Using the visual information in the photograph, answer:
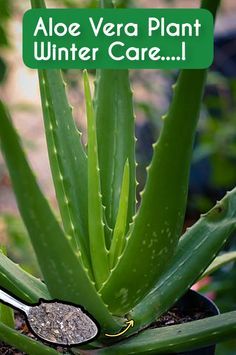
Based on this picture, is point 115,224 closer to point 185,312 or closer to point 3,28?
point 185,312

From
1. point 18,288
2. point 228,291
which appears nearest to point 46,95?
point 18,288

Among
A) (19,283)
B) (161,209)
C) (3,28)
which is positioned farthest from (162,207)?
(3,28)

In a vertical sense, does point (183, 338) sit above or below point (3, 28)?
above

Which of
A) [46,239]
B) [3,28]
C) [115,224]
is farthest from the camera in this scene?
[3,28]

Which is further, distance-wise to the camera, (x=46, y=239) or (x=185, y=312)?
(x=185, y=312)

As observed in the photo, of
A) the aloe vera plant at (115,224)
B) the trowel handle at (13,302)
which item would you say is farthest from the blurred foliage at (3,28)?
the trowel handle at (13,302)

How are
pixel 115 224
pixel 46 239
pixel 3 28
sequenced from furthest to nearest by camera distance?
pixel 3 28 < pixel 115 224 < pixel 46 239

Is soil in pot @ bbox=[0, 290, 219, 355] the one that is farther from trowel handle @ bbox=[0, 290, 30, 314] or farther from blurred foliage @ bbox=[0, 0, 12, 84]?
blurred foliage @ bbox=[0, 0, 12, 84]

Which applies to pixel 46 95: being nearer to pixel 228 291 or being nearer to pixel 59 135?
pixel 59 135
